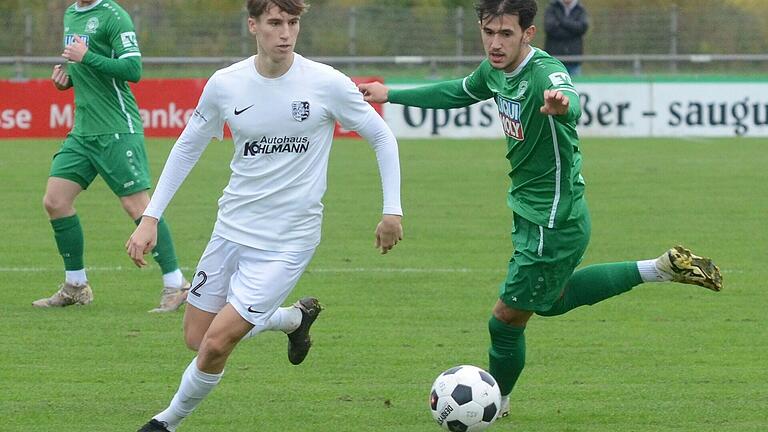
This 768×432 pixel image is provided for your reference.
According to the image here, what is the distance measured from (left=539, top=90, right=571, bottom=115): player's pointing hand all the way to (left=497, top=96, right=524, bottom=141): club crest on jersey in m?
0.50

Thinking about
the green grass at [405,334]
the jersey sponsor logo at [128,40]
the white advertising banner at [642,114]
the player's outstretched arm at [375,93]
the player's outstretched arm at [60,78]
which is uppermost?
the jersey sponsor logo at [128,40]

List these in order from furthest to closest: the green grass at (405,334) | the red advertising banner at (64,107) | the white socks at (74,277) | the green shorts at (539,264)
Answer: the red advertising banner at (64,107)
the white socks at (74,277)
the green grass at (405,334)
the green shorts at (539,264)

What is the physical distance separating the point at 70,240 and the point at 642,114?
14667 mm

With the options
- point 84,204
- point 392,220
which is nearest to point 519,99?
point 392,220

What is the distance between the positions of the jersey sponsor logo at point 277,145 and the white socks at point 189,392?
0.90 metres

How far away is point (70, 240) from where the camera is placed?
29.5 ft

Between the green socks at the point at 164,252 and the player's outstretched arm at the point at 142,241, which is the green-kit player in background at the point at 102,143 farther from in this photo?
the player's outstretched arm at the point at 142,241

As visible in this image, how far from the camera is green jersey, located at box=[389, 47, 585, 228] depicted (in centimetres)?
604

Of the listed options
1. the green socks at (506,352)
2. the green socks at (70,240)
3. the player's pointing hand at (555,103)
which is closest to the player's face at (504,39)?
the player's pointing hand at (555,103)

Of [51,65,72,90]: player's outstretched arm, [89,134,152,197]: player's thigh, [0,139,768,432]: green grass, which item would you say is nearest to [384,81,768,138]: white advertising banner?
[0,139,768,432]: green grass

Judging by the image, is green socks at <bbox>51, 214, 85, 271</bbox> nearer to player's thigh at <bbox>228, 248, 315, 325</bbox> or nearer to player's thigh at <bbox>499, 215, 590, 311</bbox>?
player's thigh at <bbox>228, 248, 315, 325</bbox>

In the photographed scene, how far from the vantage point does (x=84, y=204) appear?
14477mm

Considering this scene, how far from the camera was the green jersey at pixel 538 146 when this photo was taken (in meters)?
6.04

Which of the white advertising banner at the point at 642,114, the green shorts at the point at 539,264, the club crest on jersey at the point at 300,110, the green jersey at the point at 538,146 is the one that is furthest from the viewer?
the white advertising banner at the point at 642,114
